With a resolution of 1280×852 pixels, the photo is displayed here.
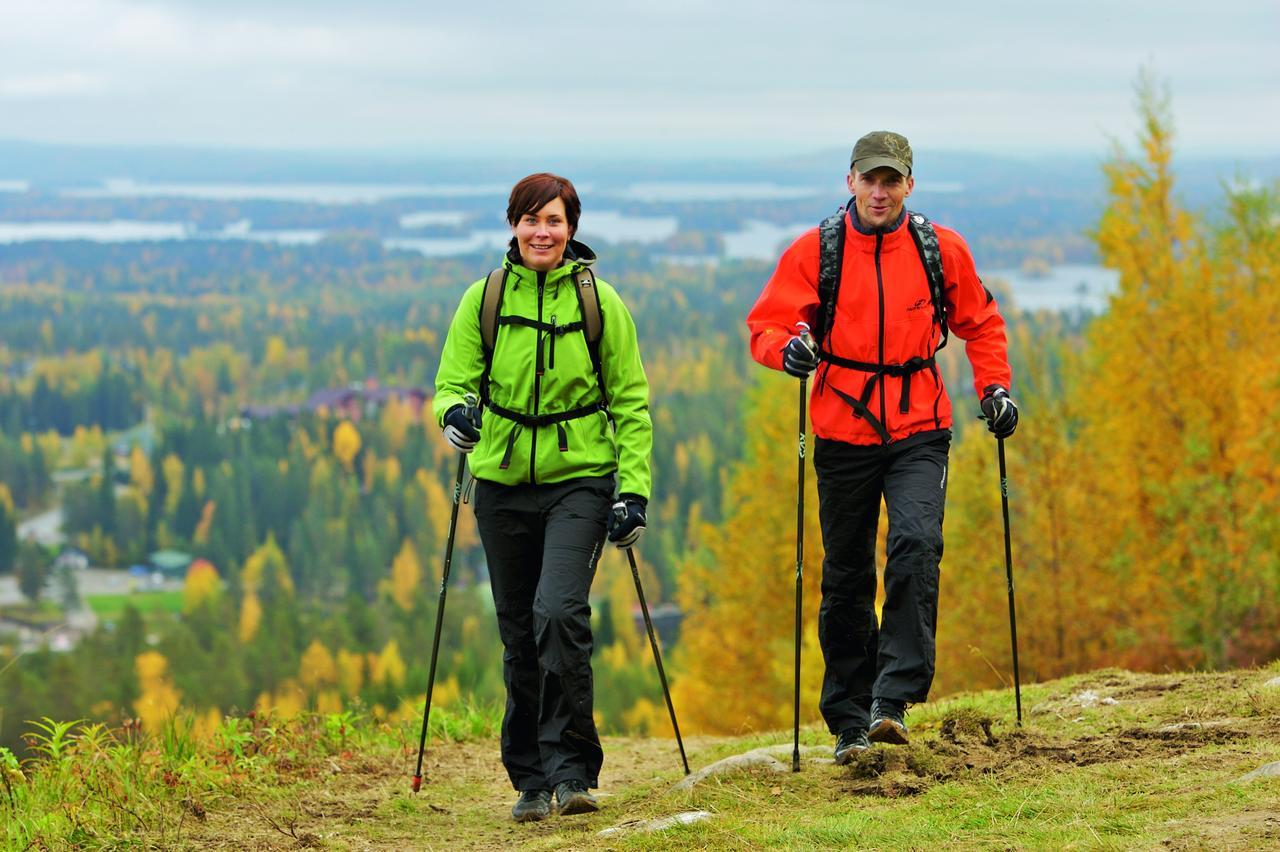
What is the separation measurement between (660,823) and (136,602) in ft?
395

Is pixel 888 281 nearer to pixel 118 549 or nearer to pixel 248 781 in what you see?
pixel 248 781

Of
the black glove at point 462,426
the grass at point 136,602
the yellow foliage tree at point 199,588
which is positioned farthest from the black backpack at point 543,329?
the grass at point 136,602

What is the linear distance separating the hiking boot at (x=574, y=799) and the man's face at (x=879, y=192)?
285cm

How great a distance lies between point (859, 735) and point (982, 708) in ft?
5.59

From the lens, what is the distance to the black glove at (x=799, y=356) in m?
6.12

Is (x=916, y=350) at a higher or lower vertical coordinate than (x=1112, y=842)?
higher

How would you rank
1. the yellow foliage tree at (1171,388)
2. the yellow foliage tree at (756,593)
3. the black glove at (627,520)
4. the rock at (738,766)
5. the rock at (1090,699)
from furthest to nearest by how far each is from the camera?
the yellow foliage tree at (756,593) → the yellow foliage tree at (1171,388) → the rock at (1090,699) → the rock at (738,766) → the black glove at (627,520)

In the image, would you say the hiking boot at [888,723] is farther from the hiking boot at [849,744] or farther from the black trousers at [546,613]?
the black trousers at [546,613]

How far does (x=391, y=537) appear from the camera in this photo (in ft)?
409

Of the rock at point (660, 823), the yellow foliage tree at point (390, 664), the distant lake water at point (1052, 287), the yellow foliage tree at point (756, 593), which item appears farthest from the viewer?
the distant lake water at point (1052, 287)

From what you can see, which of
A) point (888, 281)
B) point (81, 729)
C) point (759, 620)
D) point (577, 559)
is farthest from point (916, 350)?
point (759, 620)

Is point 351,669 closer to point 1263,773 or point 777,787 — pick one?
point 777,787

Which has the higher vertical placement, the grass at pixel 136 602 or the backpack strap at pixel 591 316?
the backpack strap at pixel 591 316

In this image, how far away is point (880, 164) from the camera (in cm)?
629
